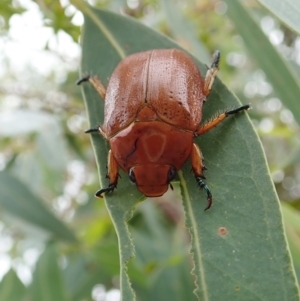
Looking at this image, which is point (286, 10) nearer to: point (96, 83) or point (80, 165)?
point (96, 83)

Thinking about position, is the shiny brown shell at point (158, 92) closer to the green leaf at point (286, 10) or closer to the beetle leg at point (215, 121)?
the beetle leg at point (215, 121)

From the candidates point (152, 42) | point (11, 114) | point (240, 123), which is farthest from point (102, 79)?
point (11, 114)

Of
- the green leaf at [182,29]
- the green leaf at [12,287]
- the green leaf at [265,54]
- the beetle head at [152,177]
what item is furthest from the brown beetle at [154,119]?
the green leaf at [12,287]

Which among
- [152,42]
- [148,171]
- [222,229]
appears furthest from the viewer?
[152,42]

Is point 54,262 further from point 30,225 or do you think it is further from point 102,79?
point 102,79

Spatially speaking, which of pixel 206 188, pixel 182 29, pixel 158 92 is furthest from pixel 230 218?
pixel 182 29

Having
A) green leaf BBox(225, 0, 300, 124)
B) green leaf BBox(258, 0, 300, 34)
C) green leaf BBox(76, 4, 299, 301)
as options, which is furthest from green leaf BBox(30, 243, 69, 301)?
green leaf BBox(258, 0, 300, 34)
